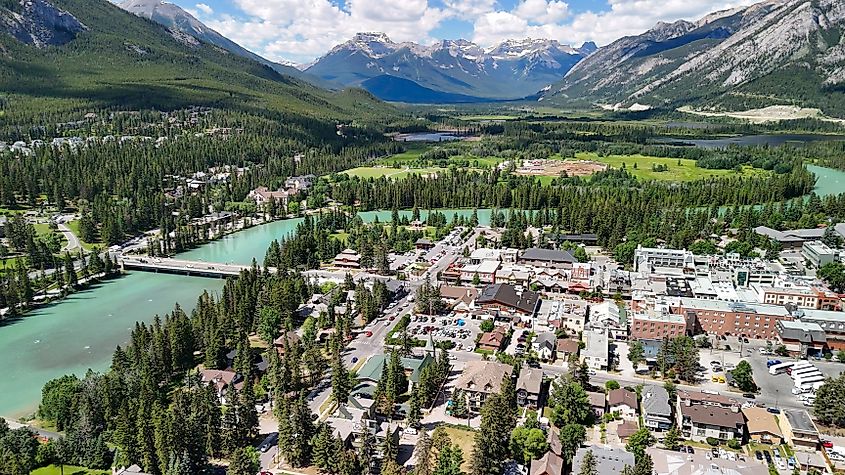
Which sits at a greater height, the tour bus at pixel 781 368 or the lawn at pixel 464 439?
the tour bus at pixel 781 368

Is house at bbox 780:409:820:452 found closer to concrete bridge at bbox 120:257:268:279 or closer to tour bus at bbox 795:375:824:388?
tour bus at bbox 795:375:824:388

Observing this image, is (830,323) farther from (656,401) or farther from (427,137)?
(427,137)

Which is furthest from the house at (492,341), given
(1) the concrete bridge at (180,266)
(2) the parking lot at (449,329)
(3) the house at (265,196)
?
(3) the house at (265,196)

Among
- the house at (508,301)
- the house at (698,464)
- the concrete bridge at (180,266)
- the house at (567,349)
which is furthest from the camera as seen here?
the concrete bridge at (180,266)

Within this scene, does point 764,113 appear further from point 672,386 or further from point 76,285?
point 76,285

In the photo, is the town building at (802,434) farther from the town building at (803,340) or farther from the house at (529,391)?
the house at (529,391)

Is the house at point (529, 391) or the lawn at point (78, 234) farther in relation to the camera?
the lawn at point (78, 234)

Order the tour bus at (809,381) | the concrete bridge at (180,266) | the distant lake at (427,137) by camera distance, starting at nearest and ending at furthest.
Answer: the tour bus at (809,381) → the concrete bridge at (180,266) → the distant lake at (427,137)
